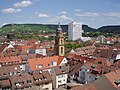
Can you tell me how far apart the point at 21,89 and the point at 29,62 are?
1431cm

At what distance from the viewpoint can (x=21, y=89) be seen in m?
44.0

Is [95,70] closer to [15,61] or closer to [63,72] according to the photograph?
[63,72]

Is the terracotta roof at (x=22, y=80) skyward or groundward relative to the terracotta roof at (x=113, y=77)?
groundward

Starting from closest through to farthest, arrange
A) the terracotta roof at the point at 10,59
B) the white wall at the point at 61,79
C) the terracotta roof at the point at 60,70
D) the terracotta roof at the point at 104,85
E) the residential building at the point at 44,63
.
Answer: the terracotta roof at the point at 104,85
the white wall at the point at 61,79
the terracotta roof at the point at 60,70
the residential building at the point at 44,63
the terracotta roof at the point at 10,59

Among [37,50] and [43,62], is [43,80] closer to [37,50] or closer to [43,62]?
[43,62]

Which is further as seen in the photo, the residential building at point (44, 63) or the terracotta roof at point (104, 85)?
the residential building at point (44, 63)

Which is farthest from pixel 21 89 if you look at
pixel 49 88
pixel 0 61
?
pixel 0 61

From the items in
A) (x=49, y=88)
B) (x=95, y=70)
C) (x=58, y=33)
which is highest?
(x=58, y=33)

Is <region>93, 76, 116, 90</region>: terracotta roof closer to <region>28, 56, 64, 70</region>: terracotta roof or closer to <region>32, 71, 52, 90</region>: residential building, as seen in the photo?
<region>32, 71, 52, 90</region>: residential building

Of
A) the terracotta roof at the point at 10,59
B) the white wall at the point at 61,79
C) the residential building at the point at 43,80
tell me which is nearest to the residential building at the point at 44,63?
the white wall at the point at 61,79

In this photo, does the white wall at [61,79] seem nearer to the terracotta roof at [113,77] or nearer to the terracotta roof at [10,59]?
the terracotta roof at [113,77]

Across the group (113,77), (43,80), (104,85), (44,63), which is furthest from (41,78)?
(104,85)

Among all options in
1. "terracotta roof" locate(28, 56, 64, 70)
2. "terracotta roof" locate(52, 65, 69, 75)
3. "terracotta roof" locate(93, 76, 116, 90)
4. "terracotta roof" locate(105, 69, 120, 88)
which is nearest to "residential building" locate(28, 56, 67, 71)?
"terracotta roof" locate(28, 56, 64, 70)

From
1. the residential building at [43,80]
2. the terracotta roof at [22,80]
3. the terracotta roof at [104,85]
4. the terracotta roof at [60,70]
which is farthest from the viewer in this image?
the terracotta roof at [60,70]
